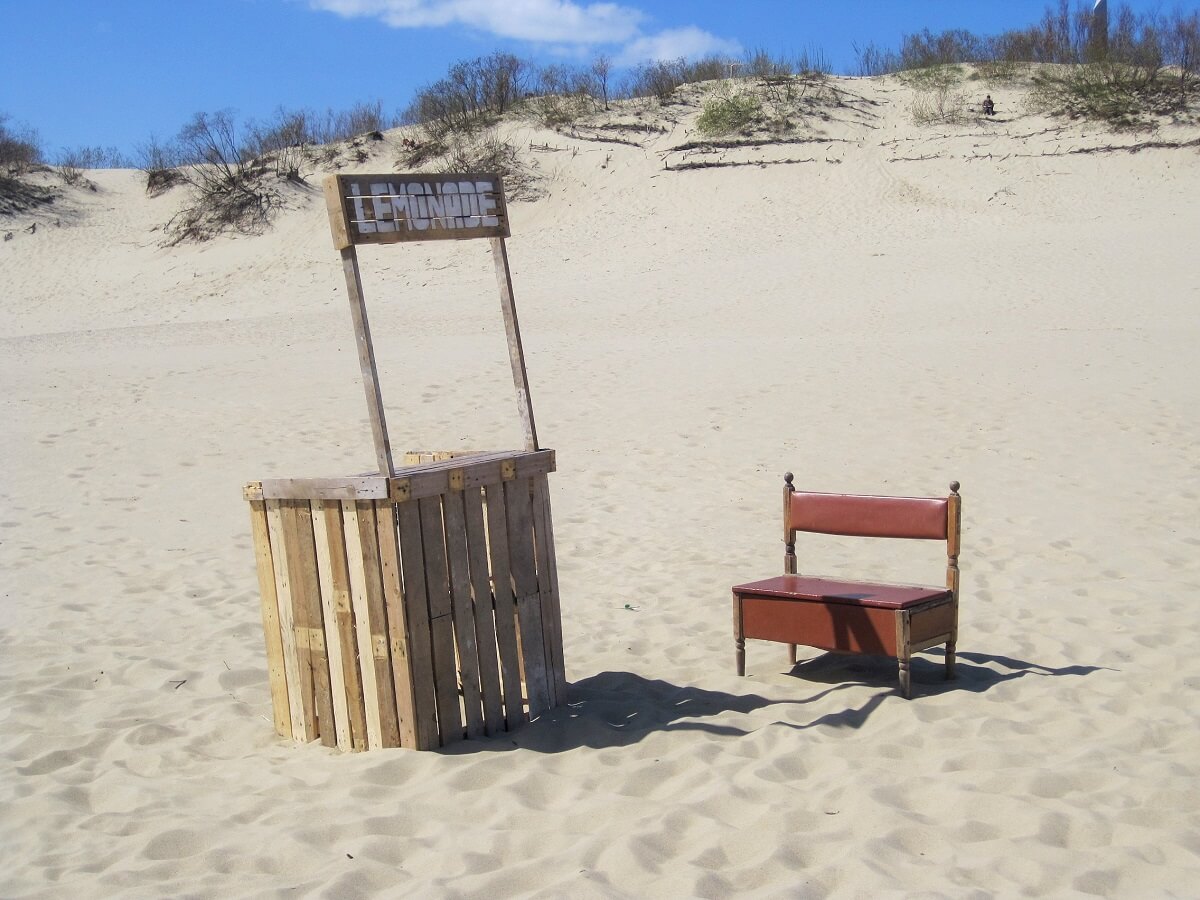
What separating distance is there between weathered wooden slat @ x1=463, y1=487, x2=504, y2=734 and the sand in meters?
0.25

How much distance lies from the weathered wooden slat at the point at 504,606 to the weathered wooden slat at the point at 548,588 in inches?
7.1

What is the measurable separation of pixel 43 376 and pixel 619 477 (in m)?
10.3

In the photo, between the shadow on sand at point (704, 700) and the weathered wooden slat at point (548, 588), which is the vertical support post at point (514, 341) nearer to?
the weathered wooden slat at point (548, 588)

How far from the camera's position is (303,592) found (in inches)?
190

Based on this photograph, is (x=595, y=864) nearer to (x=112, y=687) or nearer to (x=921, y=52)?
(x=112, y=687)

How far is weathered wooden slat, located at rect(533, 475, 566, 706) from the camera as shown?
5145 mm

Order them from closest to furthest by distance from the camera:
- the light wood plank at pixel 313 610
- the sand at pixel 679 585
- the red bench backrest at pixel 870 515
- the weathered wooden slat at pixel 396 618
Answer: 1. the sand at pixel 679 585
2. the weathered wooden slat at pixel 396 618
3. the light wood plank at pixel 313 610
4. the red bench backrest at pixel 870 515

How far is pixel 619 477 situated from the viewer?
10930mm

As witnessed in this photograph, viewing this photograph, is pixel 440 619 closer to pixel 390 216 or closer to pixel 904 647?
pixel 390 216

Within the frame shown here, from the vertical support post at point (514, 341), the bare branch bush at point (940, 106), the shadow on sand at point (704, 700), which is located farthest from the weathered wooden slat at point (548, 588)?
the bare branch bush at point (940, 106)

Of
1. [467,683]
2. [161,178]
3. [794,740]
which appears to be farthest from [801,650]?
[161,178]

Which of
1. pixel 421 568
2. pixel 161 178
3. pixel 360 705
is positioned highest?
pixel 161 178

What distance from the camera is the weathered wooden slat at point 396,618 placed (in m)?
4.54

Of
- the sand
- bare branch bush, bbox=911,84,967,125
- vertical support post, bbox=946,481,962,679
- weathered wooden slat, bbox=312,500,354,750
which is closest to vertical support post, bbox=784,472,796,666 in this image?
the sand
